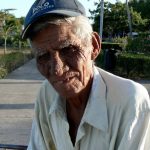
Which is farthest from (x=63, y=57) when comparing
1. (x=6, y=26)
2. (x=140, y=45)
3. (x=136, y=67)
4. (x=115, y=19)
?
(x=115, y=19)

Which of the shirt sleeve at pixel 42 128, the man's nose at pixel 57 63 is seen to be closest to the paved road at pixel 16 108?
the shirt sleeve at pixel 42 128

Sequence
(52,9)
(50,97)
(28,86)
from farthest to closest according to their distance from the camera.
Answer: (28,86)
(50,97)
(52,9)

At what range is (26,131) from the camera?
821cm

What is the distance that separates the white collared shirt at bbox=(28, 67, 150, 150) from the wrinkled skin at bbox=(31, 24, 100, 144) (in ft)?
0.35

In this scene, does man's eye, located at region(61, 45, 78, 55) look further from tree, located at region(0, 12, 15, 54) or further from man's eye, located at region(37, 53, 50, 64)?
tree, located at region(0, 12, 15, 54)

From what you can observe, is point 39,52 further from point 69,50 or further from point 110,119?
point 110,119

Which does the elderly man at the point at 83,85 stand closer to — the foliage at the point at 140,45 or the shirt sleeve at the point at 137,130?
the shirt sleeve at the point at 137,130

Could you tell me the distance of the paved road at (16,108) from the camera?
315 inches

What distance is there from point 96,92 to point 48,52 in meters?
0.31

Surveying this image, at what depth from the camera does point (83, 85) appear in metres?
2.19

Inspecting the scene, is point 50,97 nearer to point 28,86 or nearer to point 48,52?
point 48,52

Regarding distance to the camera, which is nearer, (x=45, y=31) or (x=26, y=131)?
(x=45, y=31)

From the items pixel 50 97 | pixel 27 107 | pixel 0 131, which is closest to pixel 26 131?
pixel 0 131

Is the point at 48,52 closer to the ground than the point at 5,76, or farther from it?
farther from it
